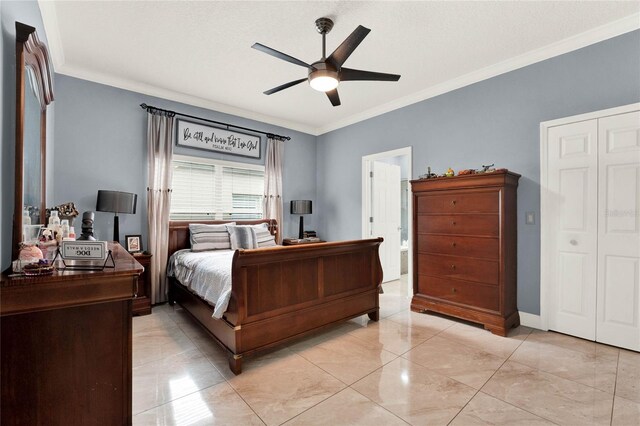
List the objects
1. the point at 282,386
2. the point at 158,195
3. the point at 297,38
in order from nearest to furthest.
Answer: the point at 282,386 < the point at 297,38 < the point at 158,195

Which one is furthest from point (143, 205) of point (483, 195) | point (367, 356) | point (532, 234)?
point (532, 234)

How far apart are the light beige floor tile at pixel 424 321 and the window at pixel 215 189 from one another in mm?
2811

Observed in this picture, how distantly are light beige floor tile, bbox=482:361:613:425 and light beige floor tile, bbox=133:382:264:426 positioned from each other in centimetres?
164

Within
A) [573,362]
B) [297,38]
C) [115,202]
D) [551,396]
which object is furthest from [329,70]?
[573,362]

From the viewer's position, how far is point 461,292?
3.23 metres

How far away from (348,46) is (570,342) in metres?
3.32

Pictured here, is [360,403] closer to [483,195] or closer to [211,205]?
[483,195]

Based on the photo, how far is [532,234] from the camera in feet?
10.2

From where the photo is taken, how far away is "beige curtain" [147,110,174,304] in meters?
3.80

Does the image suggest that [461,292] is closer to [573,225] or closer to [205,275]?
[573,225]

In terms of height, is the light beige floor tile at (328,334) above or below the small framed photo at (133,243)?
below

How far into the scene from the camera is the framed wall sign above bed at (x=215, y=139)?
166 inches

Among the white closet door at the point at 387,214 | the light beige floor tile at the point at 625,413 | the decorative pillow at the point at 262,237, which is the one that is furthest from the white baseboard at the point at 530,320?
the decorative pillow at the point at 262,237

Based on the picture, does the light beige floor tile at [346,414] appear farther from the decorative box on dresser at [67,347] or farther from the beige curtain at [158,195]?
the beige curtain at [158,195]
